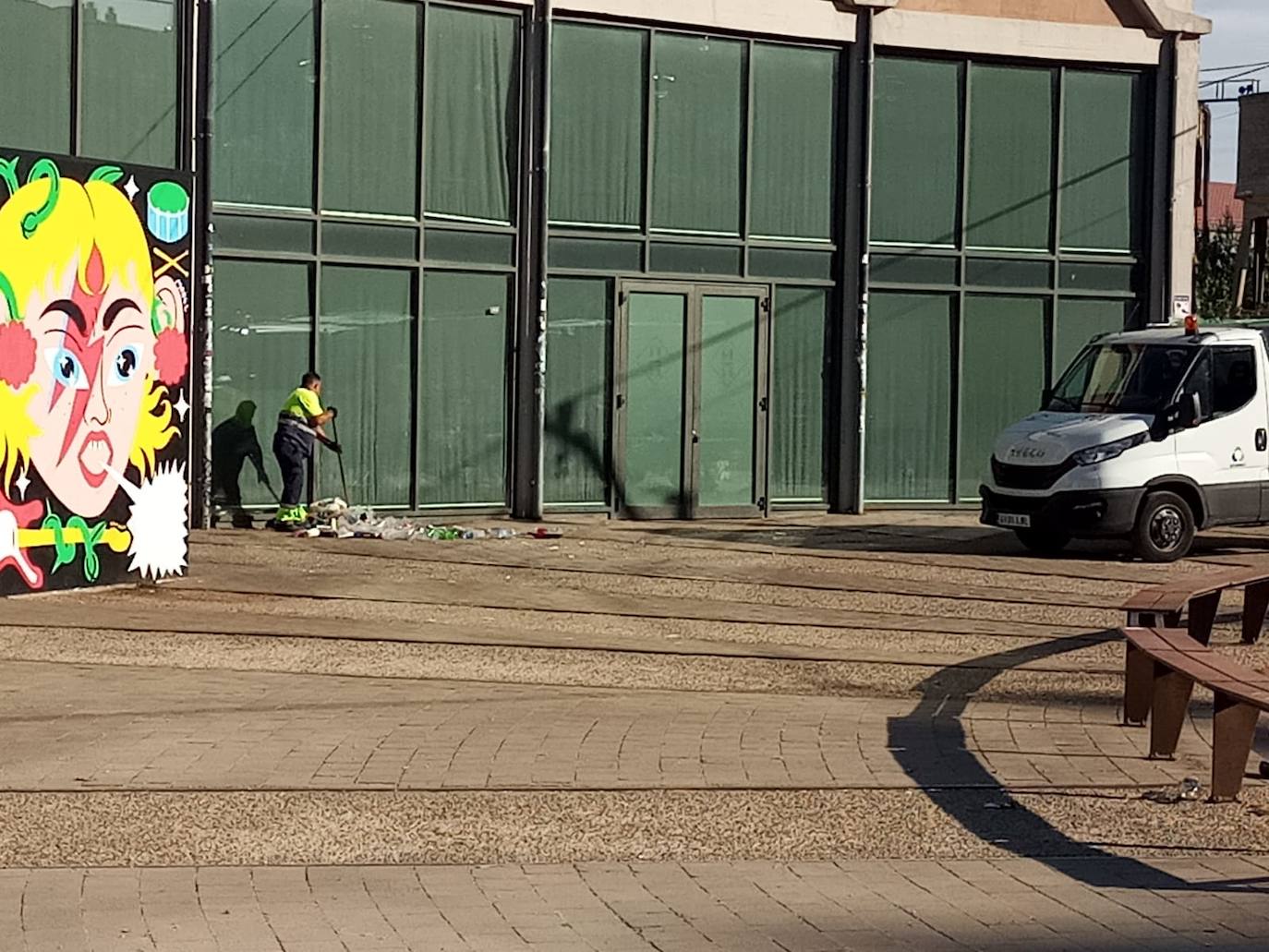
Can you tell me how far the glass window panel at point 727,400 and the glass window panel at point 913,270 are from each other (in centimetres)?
187

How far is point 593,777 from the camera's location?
8.95 m

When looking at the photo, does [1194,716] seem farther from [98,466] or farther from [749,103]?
[749,103]

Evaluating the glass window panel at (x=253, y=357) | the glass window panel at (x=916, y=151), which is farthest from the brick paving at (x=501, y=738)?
the glass window panel at (x=916, y=151)

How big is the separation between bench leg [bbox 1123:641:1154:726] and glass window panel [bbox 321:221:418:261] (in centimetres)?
1284

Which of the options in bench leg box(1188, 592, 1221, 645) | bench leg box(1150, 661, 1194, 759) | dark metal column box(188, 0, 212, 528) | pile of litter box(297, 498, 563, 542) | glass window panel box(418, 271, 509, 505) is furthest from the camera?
glass window panel box(418, 271, 509, 505)

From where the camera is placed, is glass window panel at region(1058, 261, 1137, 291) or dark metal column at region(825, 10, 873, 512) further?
glass window panel at region(1058, 261, 1137, 291)

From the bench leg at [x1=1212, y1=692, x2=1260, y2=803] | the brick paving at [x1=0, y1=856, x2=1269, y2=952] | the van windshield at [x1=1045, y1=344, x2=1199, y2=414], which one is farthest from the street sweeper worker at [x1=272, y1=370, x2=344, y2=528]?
the brick paving at [x1=0, y1=856, x2=1269, y2=952]

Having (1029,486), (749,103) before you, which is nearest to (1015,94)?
(749,103)

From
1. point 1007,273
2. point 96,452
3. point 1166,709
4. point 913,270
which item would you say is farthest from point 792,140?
point 1166,709

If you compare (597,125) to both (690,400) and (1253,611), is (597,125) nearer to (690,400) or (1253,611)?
(690,400)

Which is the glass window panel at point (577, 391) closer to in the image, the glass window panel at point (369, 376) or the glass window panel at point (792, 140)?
the glass window panel at point (369, 376)

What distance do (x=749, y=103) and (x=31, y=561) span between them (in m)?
12.3

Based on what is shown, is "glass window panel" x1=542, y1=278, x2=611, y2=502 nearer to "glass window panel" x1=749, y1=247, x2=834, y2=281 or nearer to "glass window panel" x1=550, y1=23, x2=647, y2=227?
"glass window panel" x1=550, y1=23, x2=647, y2=227

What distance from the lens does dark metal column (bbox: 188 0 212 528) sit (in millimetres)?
20562
